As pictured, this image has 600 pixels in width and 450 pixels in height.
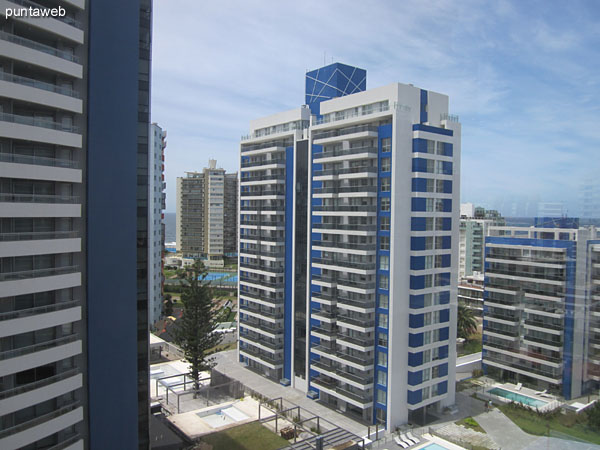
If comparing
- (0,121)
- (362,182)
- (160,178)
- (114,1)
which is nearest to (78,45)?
(114,1)

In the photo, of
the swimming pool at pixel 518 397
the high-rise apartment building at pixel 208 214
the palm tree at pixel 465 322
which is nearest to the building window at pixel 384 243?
the swimming pool at pixel 518 397

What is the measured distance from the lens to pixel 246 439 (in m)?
5.44

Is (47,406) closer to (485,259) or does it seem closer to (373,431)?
(373,431)

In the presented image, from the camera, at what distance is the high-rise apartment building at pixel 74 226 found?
9.60 feet

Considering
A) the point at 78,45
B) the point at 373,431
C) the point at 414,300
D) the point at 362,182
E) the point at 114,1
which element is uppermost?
the point at 114,1

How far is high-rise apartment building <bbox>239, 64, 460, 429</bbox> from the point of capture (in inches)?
242

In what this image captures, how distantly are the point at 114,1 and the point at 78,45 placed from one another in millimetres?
462

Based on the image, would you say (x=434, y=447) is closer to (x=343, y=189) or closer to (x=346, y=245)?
(x=346, y=245)

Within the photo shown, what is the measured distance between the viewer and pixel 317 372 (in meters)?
7.20

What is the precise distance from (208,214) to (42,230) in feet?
62.4

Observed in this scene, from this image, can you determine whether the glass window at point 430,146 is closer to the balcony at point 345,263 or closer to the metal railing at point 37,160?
the balcony at point 345,263

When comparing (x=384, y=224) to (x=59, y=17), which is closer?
(x=59, y=17)

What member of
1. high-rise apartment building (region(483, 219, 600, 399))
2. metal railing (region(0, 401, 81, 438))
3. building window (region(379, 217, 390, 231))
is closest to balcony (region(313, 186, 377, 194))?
building window (region(379, 217, 390, 231))

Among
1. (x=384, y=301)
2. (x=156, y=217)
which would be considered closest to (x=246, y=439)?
(x=384, y=301)
